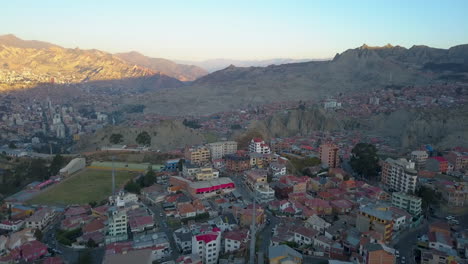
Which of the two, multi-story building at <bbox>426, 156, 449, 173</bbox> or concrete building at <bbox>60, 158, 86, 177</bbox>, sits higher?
multi-story building at <bbox>426, 156, 449, 173</bbox>

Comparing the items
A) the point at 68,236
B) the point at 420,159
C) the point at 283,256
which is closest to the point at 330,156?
the point at 420,159

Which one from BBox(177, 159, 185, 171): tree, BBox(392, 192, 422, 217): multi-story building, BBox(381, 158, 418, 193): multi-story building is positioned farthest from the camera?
Result: BBox(177, 159, 185, 171): tree

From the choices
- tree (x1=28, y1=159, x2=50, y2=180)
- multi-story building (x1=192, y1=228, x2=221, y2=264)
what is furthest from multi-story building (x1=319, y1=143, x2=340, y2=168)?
tree (x1=28, y1=159, x2=50, y2=180)

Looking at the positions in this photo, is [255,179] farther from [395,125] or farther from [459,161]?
[395,125]

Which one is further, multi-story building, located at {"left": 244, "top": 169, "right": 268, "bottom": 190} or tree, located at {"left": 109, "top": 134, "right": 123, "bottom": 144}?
tree, located at {"left": 109, "top": 134, "right": 123, "bottom": 144}

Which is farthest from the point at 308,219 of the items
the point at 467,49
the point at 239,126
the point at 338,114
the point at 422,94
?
the point at 467,49

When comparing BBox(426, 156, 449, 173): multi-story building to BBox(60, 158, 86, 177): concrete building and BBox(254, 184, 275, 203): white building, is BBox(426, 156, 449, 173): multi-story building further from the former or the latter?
BBox(60, 158, 86, 177): concrete building
